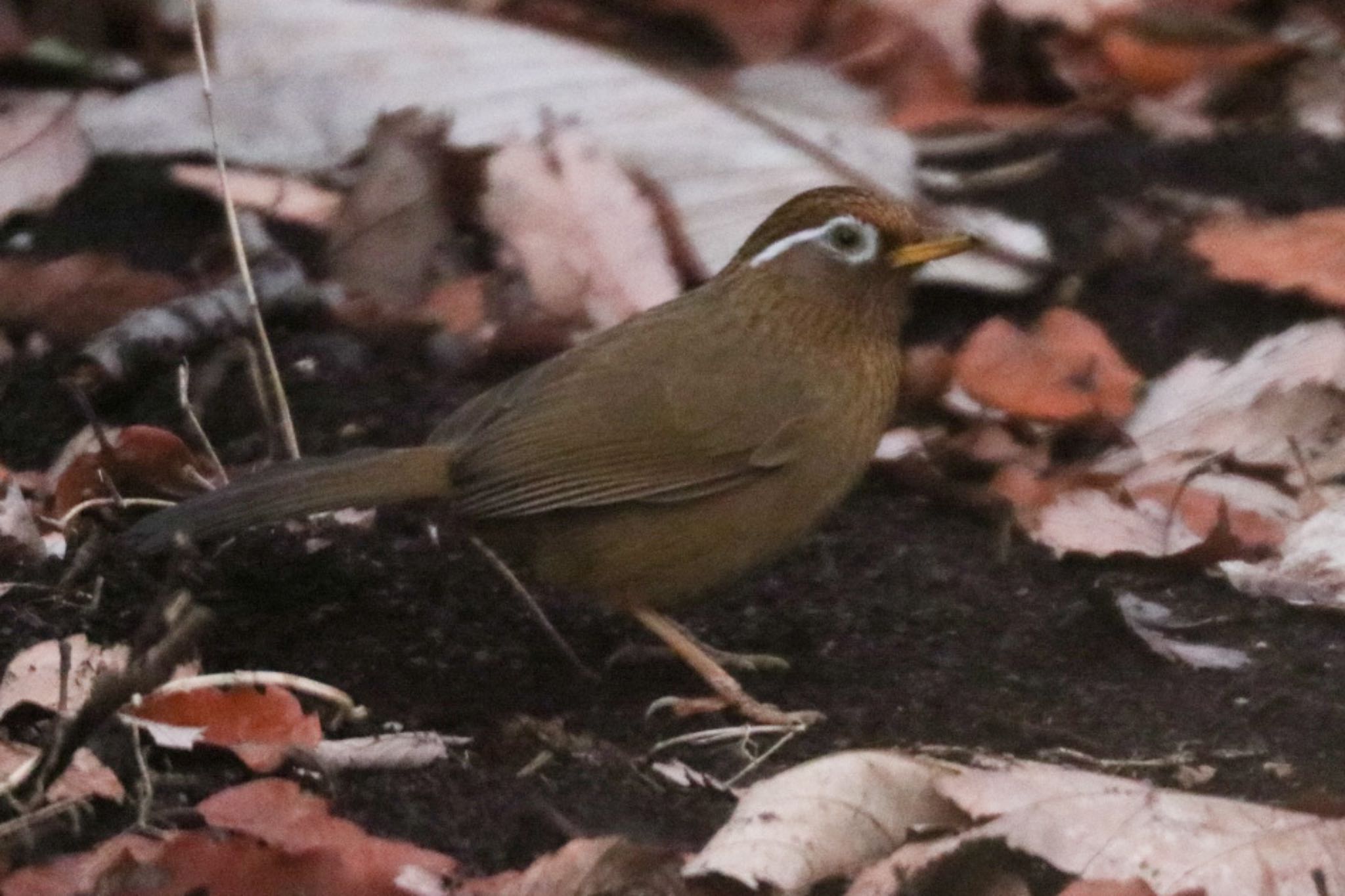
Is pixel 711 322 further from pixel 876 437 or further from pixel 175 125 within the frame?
pixel 175 125

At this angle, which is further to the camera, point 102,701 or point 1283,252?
point 1283,252

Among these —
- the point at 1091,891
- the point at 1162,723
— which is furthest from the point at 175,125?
the point at 1091,891

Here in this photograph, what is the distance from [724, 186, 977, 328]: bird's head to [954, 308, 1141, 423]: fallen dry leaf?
766 mm

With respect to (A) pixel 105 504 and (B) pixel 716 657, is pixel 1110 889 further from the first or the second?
(A) pixel 105 504

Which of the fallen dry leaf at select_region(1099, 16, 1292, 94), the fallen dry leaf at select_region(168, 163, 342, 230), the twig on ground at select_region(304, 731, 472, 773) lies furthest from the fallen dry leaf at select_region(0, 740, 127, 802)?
the fallen dry leaf at select_region(1099, 16, 1292, 94)

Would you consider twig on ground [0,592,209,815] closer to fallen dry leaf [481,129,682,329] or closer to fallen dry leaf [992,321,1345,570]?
fallen dry leaf [992,321,1345,570]

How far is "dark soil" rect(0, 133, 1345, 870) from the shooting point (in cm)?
349

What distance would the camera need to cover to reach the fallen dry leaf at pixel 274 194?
19.3 ft

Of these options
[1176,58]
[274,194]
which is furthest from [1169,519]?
[1176,58]

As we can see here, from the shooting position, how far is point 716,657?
13.8 ft

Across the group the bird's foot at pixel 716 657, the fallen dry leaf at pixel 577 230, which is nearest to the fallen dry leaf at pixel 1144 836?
the bird's foot at pixel 716 657

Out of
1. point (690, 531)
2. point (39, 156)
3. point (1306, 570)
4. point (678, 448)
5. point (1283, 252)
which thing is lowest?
point (1306, 570)

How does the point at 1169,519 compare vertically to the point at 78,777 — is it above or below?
below

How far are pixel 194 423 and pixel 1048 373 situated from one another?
197 cm
